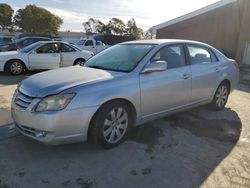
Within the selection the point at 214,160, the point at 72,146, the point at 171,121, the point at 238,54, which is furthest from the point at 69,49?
the point at 238,54

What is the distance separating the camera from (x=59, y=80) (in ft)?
13.7

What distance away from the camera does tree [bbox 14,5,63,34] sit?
55.0 m

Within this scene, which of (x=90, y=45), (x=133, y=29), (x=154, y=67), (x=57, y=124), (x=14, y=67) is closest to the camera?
(x=57, y=124)

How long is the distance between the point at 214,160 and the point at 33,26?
185 feet

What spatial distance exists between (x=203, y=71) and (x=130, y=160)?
8.49 ft

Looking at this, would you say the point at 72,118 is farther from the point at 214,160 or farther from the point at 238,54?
the point at 238,54

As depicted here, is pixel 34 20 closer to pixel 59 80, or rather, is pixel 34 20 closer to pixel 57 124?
pixel 59 80

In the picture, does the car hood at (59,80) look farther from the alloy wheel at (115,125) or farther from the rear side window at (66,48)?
the rear side window at (66,48)

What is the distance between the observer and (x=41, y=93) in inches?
152

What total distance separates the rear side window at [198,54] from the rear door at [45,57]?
7.20m

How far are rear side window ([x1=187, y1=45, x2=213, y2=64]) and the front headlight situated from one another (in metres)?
2.76

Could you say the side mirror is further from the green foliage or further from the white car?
the green foliage

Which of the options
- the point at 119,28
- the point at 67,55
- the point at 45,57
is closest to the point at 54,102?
the point at 45,57

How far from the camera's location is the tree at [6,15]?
59.0 meters
